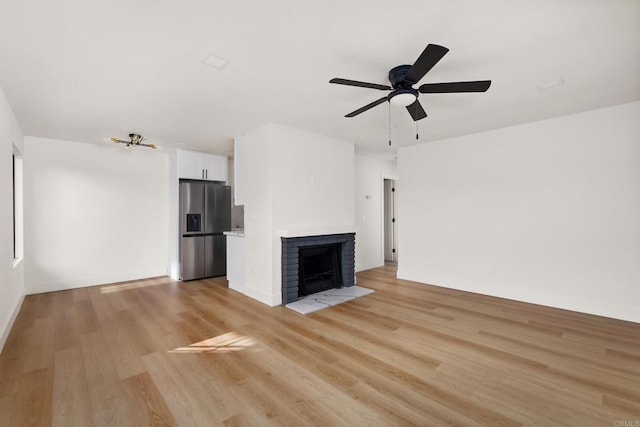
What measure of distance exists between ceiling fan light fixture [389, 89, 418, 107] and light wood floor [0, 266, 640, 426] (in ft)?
7.63

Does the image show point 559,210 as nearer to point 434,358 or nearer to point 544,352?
point 544,352

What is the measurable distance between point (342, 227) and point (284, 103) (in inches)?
90.3

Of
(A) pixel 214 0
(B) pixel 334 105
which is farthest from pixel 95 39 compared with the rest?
(B) pixel 334 105

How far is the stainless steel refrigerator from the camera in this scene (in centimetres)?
552

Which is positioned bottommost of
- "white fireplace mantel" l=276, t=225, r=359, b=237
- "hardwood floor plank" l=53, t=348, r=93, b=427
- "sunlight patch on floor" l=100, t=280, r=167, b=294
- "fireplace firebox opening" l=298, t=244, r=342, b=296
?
"hardwood floor plank" l=53, t=348, r=93, b=427

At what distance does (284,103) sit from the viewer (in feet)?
10.9

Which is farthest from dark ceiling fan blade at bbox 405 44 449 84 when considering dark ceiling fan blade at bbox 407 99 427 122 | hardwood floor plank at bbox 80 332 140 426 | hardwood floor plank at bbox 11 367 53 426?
hardwood floor plank at bbox 11 367 53 426

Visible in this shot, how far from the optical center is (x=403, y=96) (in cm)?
243

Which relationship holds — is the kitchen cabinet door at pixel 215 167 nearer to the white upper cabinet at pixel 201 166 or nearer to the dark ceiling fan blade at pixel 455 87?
the white upper cabinet at pixel 201 166

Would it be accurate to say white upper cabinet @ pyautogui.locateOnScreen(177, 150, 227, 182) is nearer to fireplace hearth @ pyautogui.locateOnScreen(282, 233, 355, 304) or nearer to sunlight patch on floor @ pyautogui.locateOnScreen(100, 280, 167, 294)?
sunlight patch on floor @ pyautogui.locateOnScreen(100, 280, 167, 294)

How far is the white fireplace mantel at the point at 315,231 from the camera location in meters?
4.00

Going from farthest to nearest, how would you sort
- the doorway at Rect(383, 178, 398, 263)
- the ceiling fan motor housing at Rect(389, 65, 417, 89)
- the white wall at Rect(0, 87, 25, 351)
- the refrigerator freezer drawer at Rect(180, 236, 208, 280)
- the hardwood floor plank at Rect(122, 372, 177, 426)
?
the doorway at Rect(383, 178, 398, 263) → the refrigerator freezer drawer at Rect(180, 236, 208, 280) → the white wall at Rect(0, 87, 25, 351) → the ceiling fan motor housing at Rect(389, 65, 417, 89) → the hardwood floor plank at Rect(122, 372, 177, 426)

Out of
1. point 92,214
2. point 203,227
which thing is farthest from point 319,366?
point 92,214

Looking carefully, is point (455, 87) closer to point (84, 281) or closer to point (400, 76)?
point (400, 76)
